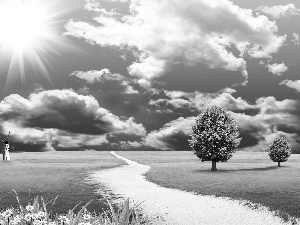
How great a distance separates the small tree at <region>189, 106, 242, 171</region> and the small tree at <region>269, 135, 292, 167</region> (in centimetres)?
1368

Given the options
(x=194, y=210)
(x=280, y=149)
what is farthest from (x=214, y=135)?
(x=194, y=210)

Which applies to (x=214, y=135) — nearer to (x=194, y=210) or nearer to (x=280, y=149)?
(x=280, y=149)

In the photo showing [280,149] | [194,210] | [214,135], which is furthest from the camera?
[280,149]

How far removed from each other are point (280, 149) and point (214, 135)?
17.4 metres

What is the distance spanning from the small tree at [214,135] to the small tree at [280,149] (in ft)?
44.9

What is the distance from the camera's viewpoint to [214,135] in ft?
174

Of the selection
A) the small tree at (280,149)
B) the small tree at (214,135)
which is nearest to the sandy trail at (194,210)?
the small tree at (214,135)

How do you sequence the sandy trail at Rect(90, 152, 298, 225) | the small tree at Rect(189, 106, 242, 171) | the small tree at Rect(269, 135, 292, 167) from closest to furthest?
the sandy trail at Rect(90, 152, 298, 225) → the small tree at Rect(189, 106, 242, 171) → the small tree at Rect(269, 135, 292, 167)

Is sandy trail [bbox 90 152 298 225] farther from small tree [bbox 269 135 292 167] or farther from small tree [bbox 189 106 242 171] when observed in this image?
small tree [bbox 269 135 292 167]

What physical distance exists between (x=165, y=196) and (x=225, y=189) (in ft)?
21.5

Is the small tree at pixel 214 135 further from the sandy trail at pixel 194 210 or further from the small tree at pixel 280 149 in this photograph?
the sandy trail at pixel 194 210

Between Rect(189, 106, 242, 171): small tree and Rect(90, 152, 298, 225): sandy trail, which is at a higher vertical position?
Rect(189, 106, 242, 171): small tree

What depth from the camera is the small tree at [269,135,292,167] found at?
6512 cm

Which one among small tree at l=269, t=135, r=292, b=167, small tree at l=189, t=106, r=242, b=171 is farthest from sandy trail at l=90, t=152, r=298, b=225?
small tree at l=269, t=135, r=292, b=167
